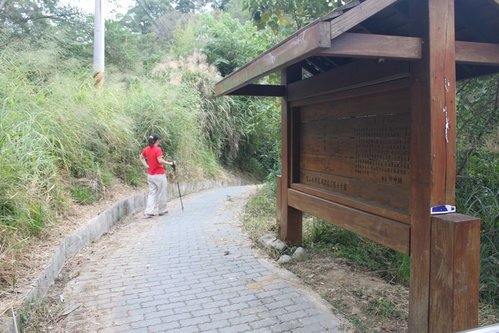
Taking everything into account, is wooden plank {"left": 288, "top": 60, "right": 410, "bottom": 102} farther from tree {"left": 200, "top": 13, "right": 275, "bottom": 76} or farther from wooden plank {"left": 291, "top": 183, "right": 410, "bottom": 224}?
tree {"left": 200, "top": 13, "right": 275, "bottom": 76}

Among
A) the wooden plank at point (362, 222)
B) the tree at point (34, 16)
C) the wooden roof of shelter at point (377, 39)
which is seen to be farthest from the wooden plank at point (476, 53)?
the tree at point (34, 16)

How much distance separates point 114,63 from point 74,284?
13182 mm

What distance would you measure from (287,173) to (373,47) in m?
2.88

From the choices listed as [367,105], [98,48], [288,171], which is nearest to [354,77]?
[367,105]

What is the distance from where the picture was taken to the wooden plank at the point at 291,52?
246 cm

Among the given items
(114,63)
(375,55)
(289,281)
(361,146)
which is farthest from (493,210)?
(114,63)

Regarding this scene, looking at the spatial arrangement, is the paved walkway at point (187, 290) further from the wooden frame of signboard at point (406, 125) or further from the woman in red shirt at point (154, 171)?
the woman in red shirt at point (154, 171)

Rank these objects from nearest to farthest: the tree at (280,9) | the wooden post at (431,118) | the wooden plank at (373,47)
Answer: the wooden plank at (373,47)
the wooden post at (431,118)
the tree at (280,9)

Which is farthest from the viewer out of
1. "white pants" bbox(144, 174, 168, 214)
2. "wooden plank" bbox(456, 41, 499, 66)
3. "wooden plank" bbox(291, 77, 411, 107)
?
"white pants" bbox(144, 174, 168, 214)

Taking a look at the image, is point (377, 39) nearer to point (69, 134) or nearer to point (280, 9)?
point (280, 9)

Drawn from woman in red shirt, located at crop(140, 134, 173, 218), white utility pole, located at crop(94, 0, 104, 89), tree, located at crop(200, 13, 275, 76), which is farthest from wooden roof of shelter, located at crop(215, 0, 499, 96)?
tree, located at crop(200, 13, 275, 76)

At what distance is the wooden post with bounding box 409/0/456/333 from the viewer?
2869mm

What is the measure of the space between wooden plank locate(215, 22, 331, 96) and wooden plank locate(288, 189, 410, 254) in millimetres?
1577

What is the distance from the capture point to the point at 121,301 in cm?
405
